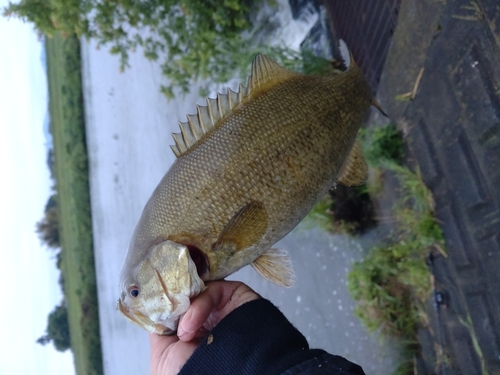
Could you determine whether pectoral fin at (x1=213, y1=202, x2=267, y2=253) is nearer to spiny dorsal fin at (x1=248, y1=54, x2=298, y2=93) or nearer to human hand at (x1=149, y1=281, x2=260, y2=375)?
human hand at (x1=149, y1=281, x2=260, y2=375)

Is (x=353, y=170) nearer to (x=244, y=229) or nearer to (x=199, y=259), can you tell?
(x=244, y=229)

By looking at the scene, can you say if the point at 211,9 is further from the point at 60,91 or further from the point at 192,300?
the point at 60,91

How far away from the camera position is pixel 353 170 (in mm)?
1317

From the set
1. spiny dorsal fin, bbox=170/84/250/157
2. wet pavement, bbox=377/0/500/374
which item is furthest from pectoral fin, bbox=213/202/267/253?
wet pavement, bbox=377/0/500/374

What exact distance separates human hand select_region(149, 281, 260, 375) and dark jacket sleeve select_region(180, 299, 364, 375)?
2.6 inches

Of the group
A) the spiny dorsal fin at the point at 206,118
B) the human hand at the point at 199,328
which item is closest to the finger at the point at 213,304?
the human hand at the point at 199,328

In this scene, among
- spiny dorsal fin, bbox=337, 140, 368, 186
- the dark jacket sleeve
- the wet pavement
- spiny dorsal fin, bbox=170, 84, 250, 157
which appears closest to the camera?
the dark jacket sleeve

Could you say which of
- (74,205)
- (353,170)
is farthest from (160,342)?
(74,205)

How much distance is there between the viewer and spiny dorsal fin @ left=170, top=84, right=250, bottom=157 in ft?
3.80

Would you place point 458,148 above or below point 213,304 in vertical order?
above

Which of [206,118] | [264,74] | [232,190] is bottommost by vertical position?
[232,190]

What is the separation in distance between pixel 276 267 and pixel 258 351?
0.26m

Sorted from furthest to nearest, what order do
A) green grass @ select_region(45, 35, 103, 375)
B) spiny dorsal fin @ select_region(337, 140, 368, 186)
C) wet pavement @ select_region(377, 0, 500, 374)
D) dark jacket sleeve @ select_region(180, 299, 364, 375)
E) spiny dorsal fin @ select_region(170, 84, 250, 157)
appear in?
1. green grass @ select_region(45, 35, 103, 375)
2. wet pavement @ select_region(377, 0, 500, 374)
3. spiny dorsal fin @ select_region(337, 140, 368, 186)
4. spiny dorsal fin @ select_region(170, 84, 250, 157)
5. dark jacket sleeve @ select_region(180, 299, 364, 375)

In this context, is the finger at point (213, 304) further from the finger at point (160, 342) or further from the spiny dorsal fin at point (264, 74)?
the spiny dorsal fin at point (264, 74)
